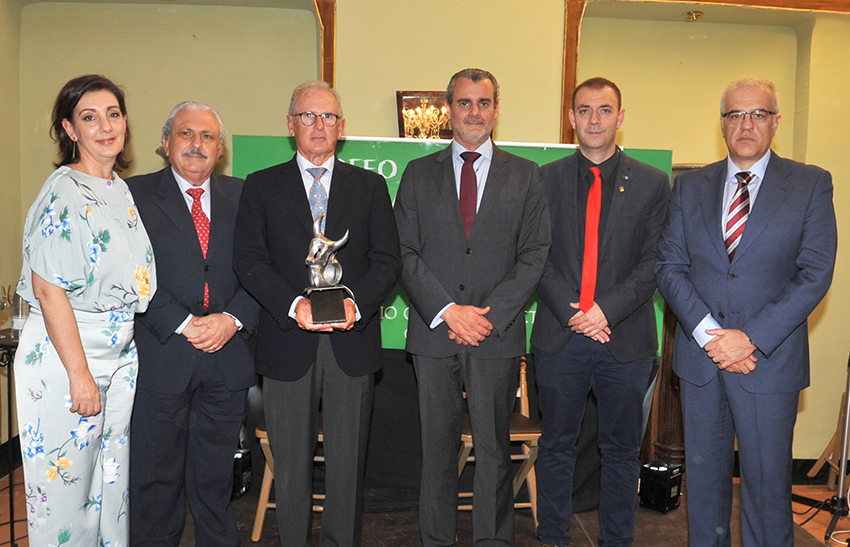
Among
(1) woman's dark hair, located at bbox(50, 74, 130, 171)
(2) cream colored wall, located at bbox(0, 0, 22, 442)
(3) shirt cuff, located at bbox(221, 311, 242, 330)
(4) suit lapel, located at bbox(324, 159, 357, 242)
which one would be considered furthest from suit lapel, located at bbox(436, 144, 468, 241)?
(2) cream colored wall, located at bbox(0, 0, 22, 442)

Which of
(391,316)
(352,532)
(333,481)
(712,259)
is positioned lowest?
(352,532)

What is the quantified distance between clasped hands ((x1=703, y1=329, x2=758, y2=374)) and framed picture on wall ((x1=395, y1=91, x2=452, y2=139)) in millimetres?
2434

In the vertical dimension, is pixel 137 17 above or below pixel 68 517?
above

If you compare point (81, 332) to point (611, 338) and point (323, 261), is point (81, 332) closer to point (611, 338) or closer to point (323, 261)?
point (323, 261)

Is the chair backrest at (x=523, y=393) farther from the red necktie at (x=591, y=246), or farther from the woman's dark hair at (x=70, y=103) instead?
the woman's dark hair at (x=70, y=103)

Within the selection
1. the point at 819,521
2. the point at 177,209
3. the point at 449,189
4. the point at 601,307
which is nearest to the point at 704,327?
the point at 601,307

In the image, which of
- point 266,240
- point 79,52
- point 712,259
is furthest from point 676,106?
point 79,52

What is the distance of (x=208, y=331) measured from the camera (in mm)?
2691

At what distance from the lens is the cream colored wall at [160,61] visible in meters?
4.99

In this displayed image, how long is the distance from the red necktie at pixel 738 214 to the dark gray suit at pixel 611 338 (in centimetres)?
40

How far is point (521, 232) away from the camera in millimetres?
2896

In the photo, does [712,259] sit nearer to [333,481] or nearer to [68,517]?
[333,481]

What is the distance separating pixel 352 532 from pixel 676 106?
169 inches

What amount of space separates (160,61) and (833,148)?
527 cm
